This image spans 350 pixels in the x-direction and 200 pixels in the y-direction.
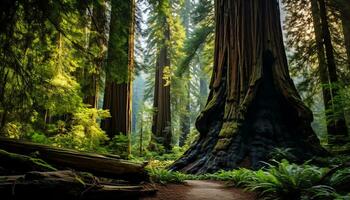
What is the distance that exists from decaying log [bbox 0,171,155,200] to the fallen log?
30cm

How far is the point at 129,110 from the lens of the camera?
10492 mm

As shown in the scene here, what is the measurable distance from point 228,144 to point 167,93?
1150 centimetres

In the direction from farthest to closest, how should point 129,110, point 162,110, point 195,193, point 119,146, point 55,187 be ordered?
point 162,110
point 129,110
point 119,146
point 195,193
point 55,187

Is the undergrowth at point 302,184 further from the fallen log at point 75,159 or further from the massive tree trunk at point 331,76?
the massive tree trunk at point 331,76

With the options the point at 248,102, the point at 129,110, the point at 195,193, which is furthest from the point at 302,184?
the point at 129,110

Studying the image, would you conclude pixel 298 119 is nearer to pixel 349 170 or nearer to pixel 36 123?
pixel 349 170

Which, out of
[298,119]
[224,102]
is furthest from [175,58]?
[298,119]

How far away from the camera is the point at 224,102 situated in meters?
8.47

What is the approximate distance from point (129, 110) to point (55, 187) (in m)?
7.83

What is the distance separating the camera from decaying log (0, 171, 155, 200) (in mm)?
2531

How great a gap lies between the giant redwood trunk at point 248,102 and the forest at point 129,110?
0.11 ft

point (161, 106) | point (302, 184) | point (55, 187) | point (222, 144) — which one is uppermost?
point (161, 106)

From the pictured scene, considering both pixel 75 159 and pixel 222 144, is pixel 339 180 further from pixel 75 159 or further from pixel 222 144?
pixel 222 144

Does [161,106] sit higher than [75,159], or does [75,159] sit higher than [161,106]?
[161,106]
